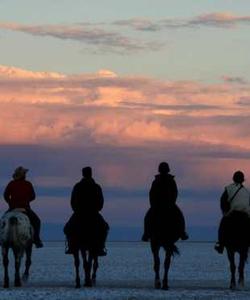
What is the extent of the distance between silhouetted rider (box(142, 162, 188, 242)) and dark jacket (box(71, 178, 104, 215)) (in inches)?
47.5

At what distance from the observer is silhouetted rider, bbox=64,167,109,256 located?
31.1m

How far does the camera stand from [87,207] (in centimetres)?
3111

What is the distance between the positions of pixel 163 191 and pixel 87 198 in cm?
176

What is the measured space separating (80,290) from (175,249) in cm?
246

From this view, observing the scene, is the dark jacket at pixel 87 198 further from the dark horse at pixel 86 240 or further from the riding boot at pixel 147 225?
the riding boot at pixel 147 225

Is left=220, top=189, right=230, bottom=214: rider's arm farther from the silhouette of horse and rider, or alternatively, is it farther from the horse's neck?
the horse's neck

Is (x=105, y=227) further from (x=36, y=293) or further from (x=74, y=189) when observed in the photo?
(x=36, y=293)

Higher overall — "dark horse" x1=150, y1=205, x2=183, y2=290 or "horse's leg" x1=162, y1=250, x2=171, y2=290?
"dark horse" x1=150, y1=205, x2=183, y2=290

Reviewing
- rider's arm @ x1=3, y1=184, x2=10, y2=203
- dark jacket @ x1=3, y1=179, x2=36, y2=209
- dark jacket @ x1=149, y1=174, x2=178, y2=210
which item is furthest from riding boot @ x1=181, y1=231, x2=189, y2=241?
rider's arm @ x1=3, y1=184, x2=10, y2=203

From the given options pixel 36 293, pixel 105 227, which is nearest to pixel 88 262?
pixel 105 227

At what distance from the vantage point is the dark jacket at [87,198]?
3105cm

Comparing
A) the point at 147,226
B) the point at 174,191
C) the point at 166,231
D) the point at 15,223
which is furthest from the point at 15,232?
the point at 174,191

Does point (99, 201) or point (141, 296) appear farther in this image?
point (99, 201)

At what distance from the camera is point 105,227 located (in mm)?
31312
